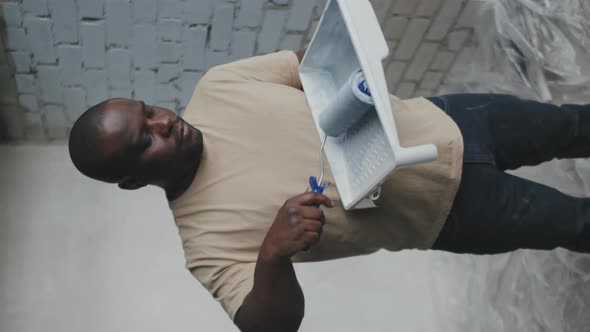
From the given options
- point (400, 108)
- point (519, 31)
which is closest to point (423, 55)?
point (519, 31)

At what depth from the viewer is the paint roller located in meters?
0.86

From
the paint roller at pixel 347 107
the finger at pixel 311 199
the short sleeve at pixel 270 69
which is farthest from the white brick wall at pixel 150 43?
the finger at pixel 311 199

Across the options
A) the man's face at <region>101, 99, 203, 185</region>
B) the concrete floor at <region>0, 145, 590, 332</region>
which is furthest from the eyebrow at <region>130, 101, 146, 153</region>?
the concrete floor at <region>0, 145, 590, 332</region>

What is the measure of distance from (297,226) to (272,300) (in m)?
0.13

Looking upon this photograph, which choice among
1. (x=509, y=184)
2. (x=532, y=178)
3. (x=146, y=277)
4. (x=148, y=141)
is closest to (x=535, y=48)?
(x=532, y=178)

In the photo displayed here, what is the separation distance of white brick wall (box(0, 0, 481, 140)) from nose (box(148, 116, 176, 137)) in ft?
2.46

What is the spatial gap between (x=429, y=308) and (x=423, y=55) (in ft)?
2.45

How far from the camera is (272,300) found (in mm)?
890

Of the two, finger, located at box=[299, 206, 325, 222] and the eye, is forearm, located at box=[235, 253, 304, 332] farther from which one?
the eye

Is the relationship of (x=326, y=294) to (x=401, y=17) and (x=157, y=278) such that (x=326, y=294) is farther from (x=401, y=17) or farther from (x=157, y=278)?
(x=401, y=17)

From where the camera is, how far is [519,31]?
170 centimetres

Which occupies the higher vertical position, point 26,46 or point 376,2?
point 376,2

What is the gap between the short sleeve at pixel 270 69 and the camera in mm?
1097

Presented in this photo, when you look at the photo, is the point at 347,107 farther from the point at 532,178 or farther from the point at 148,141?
the point at 532,178
